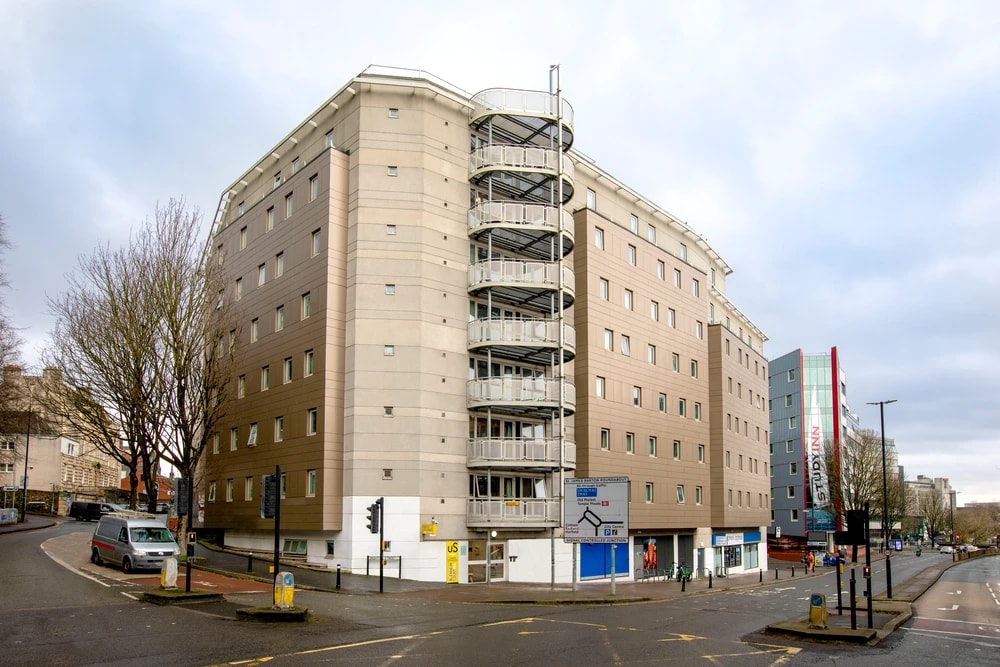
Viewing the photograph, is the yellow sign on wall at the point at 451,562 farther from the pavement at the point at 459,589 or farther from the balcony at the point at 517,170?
the balcony at the point at 517,170

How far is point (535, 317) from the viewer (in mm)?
41969

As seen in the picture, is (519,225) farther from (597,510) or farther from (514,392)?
(597,510)

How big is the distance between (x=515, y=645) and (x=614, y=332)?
3112 centimetres

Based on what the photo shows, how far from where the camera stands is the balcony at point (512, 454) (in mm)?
36625

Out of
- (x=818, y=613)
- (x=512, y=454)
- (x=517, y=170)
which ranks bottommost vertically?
(x=818, y=613)

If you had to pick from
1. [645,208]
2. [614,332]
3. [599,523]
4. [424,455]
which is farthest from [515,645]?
[645,208]

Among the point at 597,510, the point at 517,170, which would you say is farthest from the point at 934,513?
the point at 597,510

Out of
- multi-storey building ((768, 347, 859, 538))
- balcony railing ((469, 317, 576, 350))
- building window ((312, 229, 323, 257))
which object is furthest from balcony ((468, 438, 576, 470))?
multi-storey building ((768, 347, 859, 538))

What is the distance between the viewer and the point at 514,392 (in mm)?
37281

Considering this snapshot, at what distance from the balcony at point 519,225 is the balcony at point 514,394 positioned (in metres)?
6.33

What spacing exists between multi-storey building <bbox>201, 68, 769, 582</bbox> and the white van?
6.84m

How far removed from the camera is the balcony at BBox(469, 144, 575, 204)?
38688 millimetres

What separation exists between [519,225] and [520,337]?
513 centimetres

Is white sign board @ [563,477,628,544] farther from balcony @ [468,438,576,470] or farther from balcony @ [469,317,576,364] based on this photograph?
balcony @ [469,317,576,364]
